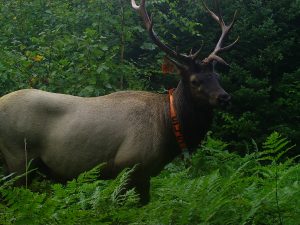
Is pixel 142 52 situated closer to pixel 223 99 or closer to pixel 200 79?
pixel 200 79

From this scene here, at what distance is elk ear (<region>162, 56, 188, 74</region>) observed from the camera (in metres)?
6.03

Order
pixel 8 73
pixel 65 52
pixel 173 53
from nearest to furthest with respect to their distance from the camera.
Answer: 1. pixel 173 53
2. pixel 8 73
3. pixel 65 52

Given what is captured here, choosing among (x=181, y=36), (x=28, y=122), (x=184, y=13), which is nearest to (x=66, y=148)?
(x=28, y=122)

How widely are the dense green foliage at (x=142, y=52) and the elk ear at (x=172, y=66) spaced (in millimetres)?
1416

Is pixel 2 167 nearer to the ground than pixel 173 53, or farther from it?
nearer to the ground

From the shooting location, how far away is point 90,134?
18.1ft

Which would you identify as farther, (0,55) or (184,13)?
(184,13)

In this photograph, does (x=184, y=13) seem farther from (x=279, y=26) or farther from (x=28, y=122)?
(x=28, y=122)

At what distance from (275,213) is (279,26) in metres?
10.6

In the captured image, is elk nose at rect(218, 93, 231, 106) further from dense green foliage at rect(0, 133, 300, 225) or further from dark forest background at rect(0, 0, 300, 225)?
dense green foliage at rect(0, 133, 300, 225)

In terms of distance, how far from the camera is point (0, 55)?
24.6 feet

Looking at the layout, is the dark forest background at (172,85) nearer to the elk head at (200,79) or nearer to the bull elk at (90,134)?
the bull elk at (90,134)

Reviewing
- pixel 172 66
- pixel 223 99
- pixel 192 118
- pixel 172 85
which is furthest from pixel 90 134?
pixel 172 85

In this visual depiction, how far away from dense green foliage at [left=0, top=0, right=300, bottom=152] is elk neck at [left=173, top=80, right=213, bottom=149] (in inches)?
66.1
